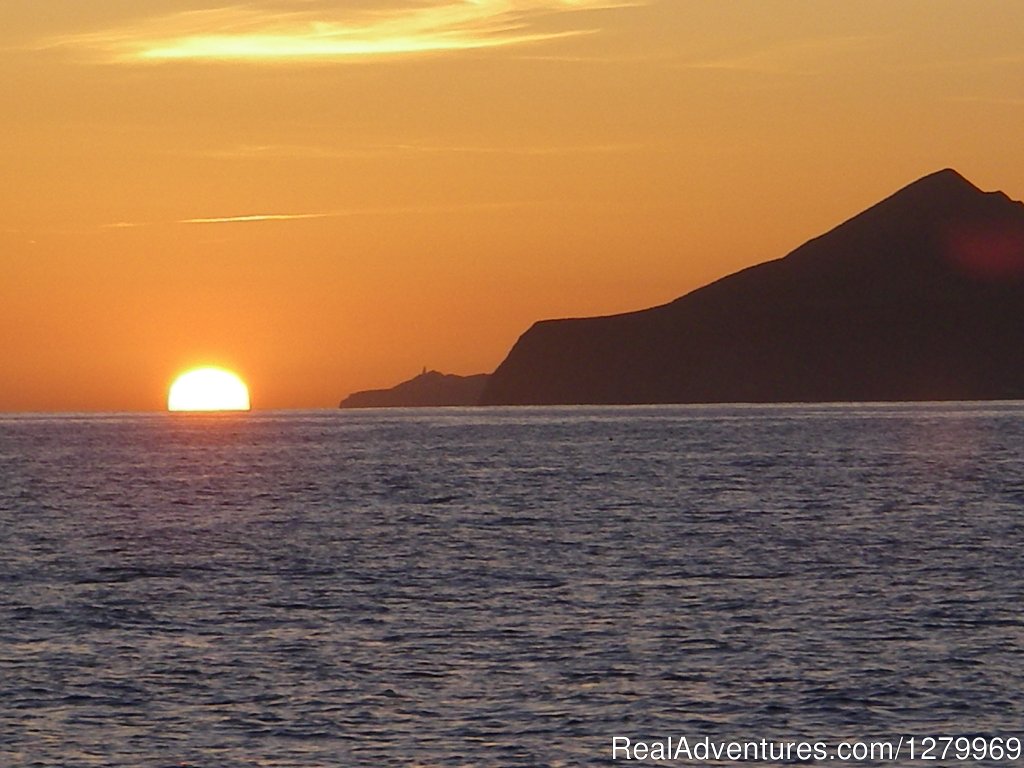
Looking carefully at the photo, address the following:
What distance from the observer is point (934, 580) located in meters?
58.1

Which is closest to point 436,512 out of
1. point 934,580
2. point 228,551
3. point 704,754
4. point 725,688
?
point 228,551

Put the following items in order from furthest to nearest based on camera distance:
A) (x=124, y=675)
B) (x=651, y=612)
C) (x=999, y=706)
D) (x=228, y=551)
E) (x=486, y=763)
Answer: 1. (x=228, y=551)
2. (x=651, y=612)
3. (x=124, y=675)
4. (x=999, y=706)
5. (x=486, y=763)

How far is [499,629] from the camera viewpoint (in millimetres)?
47500

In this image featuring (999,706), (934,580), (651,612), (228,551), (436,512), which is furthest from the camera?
(436,512)

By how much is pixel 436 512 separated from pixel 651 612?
147 ft

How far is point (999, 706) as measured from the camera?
119 ft

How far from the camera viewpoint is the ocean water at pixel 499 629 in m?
34.5

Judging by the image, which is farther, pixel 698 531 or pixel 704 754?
pixel 698 531

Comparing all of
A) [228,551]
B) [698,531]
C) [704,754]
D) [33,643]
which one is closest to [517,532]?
[698,531]

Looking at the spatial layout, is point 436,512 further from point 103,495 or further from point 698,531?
point 103,495

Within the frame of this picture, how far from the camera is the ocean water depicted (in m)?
34.5

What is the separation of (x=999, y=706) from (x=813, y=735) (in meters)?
4.60

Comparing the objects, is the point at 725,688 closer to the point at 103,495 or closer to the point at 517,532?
the point at 517,532

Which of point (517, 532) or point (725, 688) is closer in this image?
point (725, 688)
